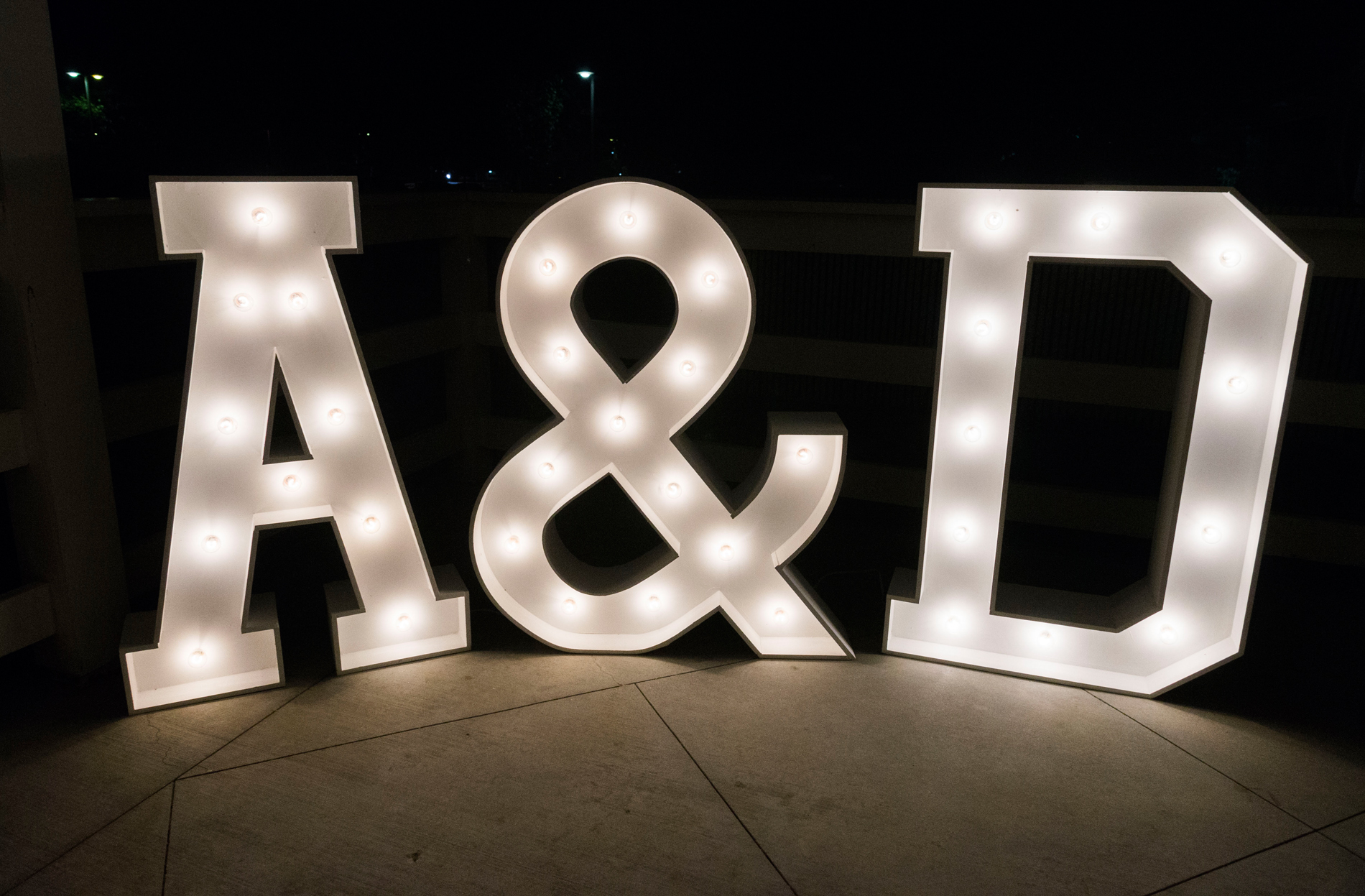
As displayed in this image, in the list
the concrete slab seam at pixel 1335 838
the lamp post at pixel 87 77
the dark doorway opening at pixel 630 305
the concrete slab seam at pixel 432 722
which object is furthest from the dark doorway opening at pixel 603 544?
the lamp post at pixel 87 77

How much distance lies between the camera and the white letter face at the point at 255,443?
288 cm

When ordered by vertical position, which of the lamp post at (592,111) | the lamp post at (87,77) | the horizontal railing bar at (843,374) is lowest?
the horizontal railing bar at (843,374)

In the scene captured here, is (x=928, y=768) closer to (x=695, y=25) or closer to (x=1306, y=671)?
(x=1306, y=671)

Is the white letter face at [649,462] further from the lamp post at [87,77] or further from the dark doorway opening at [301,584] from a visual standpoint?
the lamp post at [87,77]

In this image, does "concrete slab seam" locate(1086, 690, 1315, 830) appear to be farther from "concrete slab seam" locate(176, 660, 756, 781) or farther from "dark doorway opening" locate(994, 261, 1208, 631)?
"concrete slab seam" locate(176, 660, 756, 781)

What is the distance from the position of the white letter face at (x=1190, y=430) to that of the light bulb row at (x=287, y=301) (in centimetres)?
214

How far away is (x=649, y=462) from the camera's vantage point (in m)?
3.27

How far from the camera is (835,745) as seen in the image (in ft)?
9.26

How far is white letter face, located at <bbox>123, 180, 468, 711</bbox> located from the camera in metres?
2.88

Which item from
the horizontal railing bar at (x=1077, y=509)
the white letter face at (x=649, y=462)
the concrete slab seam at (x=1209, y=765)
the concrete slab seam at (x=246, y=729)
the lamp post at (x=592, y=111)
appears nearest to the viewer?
the concrete slab seam at (x=1209, y=765)

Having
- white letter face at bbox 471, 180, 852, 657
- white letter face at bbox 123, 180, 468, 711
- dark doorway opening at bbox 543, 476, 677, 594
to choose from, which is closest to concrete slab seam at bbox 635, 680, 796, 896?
white letter face at bbox 471, 180, 852, 657

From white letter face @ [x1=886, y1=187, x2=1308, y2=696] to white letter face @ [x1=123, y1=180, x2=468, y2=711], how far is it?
2022 millimetres

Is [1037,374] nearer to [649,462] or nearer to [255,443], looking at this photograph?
[649,462]

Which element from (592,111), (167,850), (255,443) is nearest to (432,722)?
(167,850)
